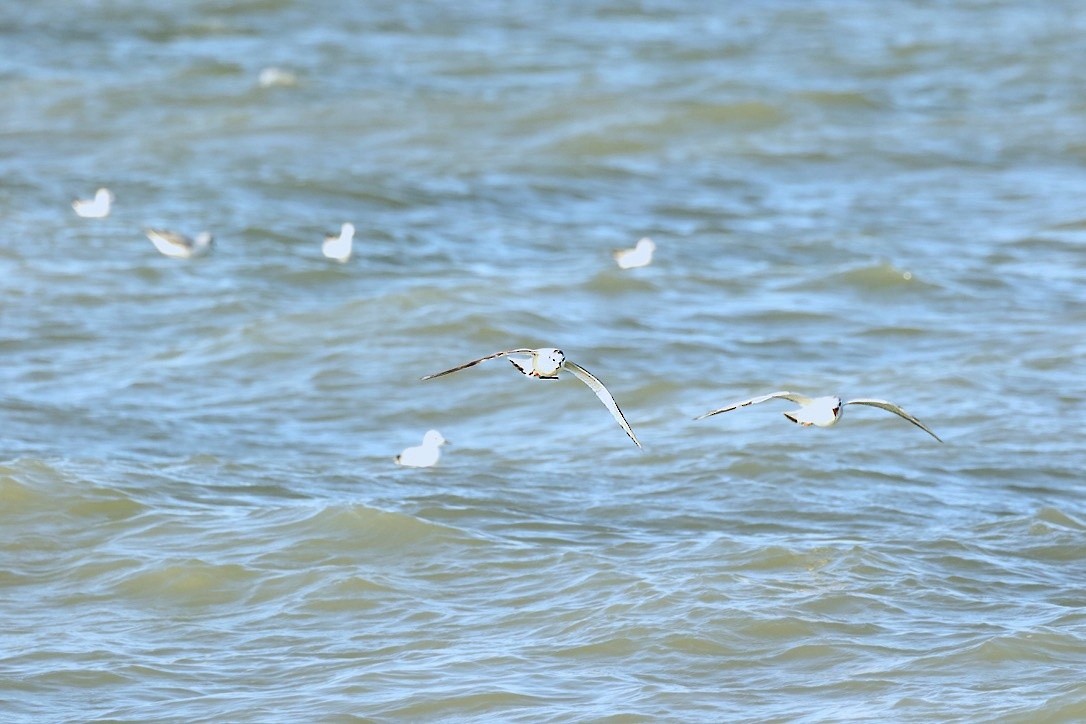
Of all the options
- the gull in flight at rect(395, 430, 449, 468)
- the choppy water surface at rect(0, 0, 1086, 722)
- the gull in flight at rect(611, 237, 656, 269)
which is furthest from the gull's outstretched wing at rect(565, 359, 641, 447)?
the gull in flight at rect(611, 237, 656, 269)

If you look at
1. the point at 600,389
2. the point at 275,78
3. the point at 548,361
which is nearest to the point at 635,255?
the point at 600,389

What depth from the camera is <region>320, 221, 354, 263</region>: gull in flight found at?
13.9 metres

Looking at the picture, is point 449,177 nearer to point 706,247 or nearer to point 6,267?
point 706,247

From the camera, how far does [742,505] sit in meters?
9.41

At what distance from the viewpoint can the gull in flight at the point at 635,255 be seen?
14.0m

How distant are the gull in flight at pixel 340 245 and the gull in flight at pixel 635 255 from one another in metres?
2.12

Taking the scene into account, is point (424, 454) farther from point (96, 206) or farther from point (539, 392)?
point (96, 206)

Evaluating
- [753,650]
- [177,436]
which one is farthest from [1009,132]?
[753,650]

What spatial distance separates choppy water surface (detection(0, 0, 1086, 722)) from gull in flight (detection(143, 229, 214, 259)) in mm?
269

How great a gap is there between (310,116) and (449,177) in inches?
130

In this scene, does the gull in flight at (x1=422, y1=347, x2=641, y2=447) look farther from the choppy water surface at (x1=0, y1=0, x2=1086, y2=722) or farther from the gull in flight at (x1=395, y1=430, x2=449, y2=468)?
the gull in flight at (x1=395, y1=430, x2=449, y2=468)

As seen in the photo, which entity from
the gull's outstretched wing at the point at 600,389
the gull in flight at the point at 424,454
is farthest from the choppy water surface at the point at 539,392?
the gull's outstretched wing at the point at 600,389

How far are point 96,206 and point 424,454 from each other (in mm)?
6295

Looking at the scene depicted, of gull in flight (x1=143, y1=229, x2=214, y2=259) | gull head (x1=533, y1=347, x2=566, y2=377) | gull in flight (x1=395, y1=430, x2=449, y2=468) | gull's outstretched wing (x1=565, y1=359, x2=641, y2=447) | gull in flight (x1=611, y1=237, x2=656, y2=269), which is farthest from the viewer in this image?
gull in flight (x1=611, y1=237, x2=656, y2=269)
